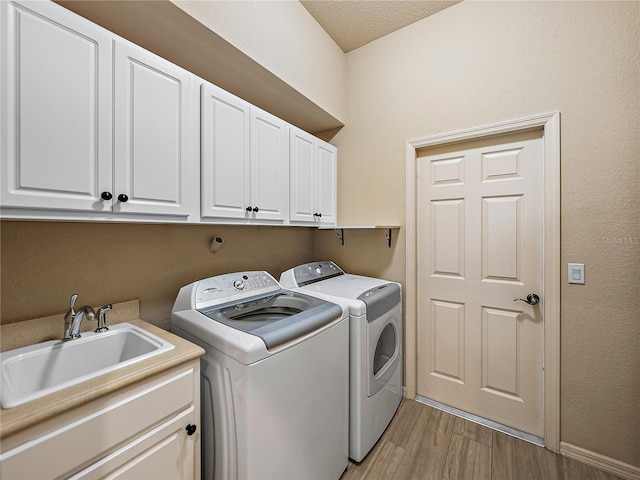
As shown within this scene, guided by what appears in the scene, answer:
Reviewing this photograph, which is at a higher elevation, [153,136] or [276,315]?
[153,136]

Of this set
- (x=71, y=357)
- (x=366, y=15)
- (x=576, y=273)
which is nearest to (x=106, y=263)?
(x=71, y=357)

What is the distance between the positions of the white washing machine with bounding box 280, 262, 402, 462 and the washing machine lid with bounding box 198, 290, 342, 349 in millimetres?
143

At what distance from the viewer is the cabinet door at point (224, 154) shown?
135cm

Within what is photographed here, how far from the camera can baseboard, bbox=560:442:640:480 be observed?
148 cm

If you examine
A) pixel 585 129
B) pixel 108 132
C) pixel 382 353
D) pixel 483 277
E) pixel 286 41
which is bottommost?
pixel 382 353

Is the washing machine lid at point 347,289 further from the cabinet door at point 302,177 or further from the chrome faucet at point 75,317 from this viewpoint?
the chrome faucet at point 75,317

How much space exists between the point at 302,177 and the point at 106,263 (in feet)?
4.22

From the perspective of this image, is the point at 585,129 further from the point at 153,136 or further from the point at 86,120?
the point at 86,120

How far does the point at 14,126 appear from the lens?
82 cm

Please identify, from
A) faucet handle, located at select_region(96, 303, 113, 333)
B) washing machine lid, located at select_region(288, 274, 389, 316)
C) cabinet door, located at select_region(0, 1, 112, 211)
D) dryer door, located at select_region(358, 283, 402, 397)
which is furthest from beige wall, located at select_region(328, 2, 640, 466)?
faucet handle, located at select_region(96, 303, 113, 333)

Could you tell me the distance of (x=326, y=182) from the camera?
233 centimetres

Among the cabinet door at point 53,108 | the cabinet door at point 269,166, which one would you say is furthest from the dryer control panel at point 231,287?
the cabinet door at point 53,108

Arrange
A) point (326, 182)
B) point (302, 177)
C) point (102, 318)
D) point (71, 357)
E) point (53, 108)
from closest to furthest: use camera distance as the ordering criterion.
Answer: point (53, 108) → point (71, 357) → point (102, 318) → point (302, 177) → point (326, 182)

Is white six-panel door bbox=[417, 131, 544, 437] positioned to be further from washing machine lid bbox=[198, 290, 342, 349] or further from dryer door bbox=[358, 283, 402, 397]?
washing machine lid bbox=[198, 290, 342, 349]
